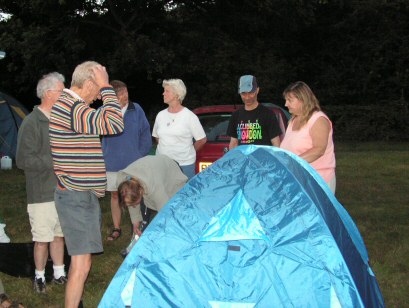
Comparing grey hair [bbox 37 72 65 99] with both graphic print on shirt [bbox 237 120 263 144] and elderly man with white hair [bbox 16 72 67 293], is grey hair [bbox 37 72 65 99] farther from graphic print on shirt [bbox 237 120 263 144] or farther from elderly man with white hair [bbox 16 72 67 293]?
graphic print on shirt [bbox 237 120 263 144]

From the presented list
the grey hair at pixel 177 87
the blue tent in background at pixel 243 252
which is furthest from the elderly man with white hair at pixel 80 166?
the grey hair at pixel 177 87

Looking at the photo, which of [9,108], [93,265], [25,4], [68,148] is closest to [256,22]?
[25,4]

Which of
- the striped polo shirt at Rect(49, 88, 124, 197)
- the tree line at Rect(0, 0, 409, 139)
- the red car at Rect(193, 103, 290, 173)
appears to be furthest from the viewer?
the tree line at Rect(0, 0, 409, 139)

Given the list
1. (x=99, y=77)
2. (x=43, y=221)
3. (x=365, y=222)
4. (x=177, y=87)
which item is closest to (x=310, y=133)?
(x=177, y=87)

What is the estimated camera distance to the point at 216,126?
7516mm

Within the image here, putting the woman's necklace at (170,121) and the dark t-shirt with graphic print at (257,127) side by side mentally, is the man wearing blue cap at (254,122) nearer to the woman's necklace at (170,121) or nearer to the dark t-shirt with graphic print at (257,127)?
the dark t-shirt with graphic print at (257,127)

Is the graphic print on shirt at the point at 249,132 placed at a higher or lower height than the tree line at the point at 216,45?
lower

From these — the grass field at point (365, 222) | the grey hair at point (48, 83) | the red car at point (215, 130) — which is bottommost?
the grass field at point (365, 222)

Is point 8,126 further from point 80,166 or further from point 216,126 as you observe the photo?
point 80,166

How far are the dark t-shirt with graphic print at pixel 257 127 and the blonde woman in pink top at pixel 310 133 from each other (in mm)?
633

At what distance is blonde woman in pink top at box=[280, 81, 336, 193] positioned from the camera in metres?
4.93

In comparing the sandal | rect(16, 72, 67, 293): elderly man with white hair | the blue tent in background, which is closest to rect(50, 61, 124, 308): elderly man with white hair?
the blue tent in background

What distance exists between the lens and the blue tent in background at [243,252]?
138 inches

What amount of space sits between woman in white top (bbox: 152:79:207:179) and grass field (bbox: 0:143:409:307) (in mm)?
1182
